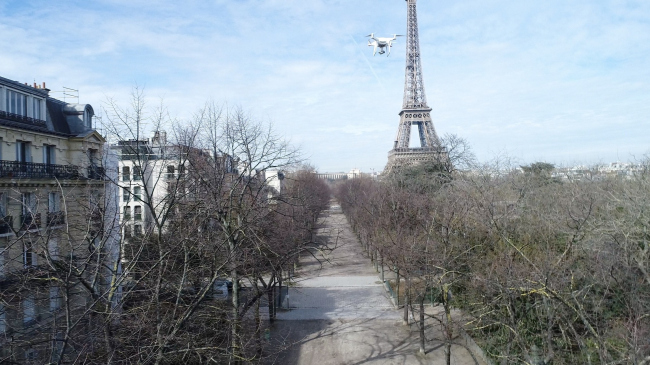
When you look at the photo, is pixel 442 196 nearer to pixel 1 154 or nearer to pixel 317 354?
pixel 317 354

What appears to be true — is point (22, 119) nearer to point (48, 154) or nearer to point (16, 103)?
point (16, 103)

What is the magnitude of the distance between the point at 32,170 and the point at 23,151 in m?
0.95

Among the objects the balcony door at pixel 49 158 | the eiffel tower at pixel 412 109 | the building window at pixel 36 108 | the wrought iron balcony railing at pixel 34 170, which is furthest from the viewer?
the eiffel tower at pixel 412 109

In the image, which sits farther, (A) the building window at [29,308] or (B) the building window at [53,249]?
(B) the building window at [53,249]

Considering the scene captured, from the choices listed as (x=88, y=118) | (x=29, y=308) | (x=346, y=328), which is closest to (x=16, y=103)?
(x=88, y=118)

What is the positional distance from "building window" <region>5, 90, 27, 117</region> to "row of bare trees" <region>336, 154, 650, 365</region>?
14931 mm

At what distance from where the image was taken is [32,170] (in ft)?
54.2

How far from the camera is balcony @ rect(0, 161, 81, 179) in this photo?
597 inches

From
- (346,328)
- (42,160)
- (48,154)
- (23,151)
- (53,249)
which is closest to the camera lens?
(53,249)

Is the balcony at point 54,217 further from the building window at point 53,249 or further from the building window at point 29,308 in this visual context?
the building window at point 29,308

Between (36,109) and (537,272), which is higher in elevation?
(36,109)

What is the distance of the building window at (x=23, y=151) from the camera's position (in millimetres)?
16420

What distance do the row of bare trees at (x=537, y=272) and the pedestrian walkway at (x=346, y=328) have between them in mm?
912

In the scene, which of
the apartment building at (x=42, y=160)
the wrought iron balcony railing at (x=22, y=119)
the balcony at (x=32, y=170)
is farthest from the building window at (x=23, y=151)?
the wrought iron balcony railing at (x=22, y=119)
